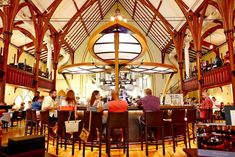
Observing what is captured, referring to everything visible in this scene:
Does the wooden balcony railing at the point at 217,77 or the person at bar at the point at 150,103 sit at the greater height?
the wooden balcony railing at the point at 217,77

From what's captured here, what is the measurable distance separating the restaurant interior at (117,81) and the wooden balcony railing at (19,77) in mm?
46

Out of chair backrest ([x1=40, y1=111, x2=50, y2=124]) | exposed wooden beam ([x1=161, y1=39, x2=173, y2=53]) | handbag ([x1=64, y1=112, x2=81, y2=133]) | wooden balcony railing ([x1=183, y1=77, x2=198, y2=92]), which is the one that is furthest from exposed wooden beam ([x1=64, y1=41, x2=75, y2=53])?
handbag ([x1=64, y1=112, x2=81, y2=133])

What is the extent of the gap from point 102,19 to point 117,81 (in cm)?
1277

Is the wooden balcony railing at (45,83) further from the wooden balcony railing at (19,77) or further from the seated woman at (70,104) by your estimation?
the seated woman at (70,104)

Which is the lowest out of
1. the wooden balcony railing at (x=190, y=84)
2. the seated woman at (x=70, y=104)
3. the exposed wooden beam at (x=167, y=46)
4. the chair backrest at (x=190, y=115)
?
the chair backrest at (x=190, y=115)

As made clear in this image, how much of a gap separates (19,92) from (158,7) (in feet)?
39.3

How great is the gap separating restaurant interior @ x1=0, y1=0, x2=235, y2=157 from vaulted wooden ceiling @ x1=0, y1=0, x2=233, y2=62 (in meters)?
0.07

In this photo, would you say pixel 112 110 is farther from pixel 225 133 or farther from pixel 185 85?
pixel 185 85

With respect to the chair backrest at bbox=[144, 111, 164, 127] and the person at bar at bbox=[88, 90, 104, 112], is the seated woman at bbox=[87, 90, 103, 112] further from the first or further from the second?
the chair backrest at bbox=[144, 111, 164, 127]

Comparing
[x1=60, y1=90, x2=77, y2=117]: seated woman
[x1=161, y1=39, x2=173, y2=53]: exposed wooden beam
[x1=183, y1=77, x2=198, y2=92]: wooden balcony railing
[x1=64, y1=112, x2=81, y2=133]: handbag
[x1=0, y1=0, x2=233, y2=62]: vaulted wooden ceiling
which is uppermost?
[x1=0, y1=0, x2=233, y2=62]: vaulted wooden ceiling

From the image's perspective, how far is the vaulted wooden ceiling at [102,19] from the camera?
10.3m

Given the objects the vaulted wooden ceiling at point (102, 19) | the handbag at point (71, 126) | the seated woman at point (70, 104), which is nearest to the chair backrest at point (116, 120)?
the handbag at point (71, 126)

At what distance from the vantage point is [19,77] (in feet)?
29.3

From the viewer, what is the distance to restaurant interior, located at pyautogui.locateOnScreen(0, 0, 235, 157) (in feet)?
12.6
